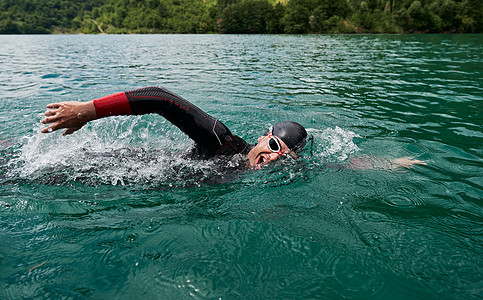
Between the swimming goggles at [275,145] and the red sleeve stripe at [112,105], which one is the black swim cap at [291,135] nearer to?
the swimming goggles at [275,145]

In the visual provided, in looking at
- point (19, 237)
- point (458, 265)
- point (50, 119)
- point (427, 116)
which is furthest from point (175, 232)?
point (427, 116)

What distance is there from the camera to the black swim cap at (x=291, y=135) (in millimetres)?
4363

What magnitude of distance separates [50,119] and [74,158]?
5.59ft

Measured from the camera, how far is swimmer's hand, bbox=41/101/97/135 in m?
2.95

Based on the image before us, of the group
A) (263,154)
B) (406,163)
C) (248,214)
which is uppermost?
(263,154)

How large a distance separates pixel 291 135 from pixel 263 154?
61 cm

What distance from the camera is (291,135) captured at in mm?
4430

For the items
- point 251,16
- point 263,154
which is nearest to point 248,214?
point 263,154

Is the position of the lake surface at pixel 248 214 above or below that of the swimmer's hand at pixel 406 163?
below

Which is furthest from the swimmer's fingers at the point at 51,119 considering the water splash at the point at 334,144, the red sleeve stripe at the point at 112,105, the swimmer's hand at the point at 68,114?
the water splash at the point at 334,144

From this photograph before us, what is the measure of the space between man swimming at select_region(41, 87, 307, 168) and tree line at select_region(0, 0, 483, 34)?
66.5m

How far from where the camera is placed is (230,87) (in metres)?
10.9

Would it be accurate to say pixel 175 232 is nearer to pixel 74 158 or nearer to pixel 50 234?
pixel 50 234

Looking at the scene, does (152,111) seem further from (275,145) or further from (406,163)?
(406,163)
